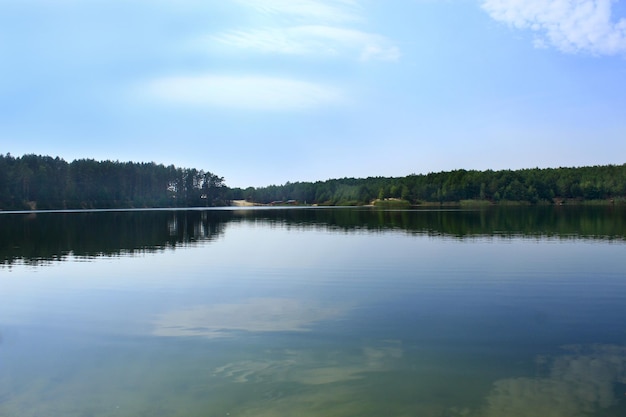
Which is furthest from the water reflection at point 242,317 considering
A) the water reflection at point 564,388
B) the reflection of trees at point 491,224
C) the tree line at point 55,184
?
the tree line at point 55,184

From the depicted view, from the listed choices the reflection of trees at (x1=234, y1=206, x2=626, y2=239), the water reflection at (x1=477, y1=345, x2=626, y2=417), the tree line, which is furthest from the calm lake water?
the tree line

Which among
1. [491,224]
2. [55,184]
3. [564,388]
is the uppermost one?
[55,184]

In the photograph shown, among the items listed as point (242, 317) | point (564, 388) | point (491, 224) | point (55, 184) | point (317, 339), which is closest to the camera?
point (564, 388)

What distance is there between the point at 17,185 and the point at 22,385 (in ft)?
600

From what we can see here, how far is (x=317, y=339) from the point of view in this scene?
14.1m

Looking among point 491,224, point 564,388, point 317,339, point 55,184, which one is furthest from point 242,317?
point 55,184

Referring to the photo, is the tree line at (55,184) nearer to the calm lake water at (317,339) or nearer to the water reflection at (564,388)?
the calm lake water at (317,339)

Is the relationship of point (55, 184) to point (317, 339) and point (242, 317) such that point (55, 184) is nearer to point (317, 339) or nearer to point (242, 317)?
point (242, 317)

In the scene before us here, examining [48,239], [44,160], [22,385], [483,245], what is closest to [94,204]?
[44,160]

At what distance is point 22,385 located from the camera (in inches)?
433

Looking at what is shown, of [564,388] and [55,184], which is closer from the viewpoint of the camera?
[564,388]

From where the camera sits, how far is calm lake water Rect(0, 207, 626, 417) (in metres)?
10.0

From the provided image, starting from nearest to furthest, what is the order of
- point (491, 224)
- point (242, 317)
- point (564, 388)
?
1. point (564, 388)
2. point (242, 317)
3. point (491, 224)

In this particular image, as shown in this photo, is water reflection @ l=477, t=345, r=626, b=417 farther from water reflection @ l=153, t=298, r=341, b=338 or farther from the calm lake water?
water reflection @ l=153, t=298, r=341, b=338
